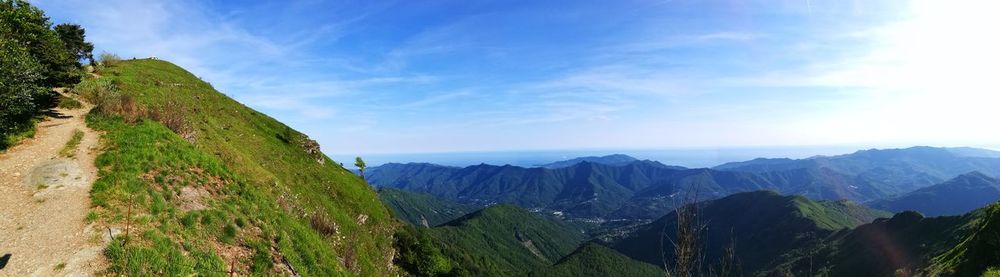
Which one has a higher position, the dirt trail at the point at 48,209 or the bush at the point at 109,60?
the bush at the point at 109,60

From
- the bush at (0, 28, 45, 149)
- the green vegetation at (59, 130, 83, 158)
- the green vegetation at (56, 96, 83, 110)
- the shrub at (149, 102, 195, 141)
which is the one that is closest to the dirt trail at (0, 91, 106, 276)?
the green vegetation at (59, 130, 83, 158)

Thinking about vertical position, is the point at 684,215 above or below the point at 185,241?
above

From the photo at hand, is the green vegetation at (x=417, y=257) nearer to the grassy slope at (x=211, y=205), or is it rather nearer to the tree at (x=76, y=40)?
the grassy slope at (x=211, y=205)

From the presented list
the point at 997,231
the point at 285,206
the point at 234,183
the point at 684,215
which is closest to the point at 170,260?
the point at 234,183

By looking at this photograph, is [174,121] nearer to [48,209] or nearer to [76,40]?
[48,209]

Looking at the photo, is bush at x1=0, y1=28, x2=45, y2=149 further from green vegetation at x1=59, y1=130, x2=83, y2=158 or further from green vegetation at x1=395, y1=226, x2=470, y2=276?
green vegetation at x1=395, y1=226, x2=470, y2=276

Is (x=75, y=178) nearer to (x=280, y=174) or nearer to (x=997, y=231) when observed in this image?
(x=280, y=174)

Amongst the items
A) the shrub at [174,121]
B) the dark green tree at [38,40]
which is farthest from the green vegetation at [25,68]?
the shrub at [174,121]
